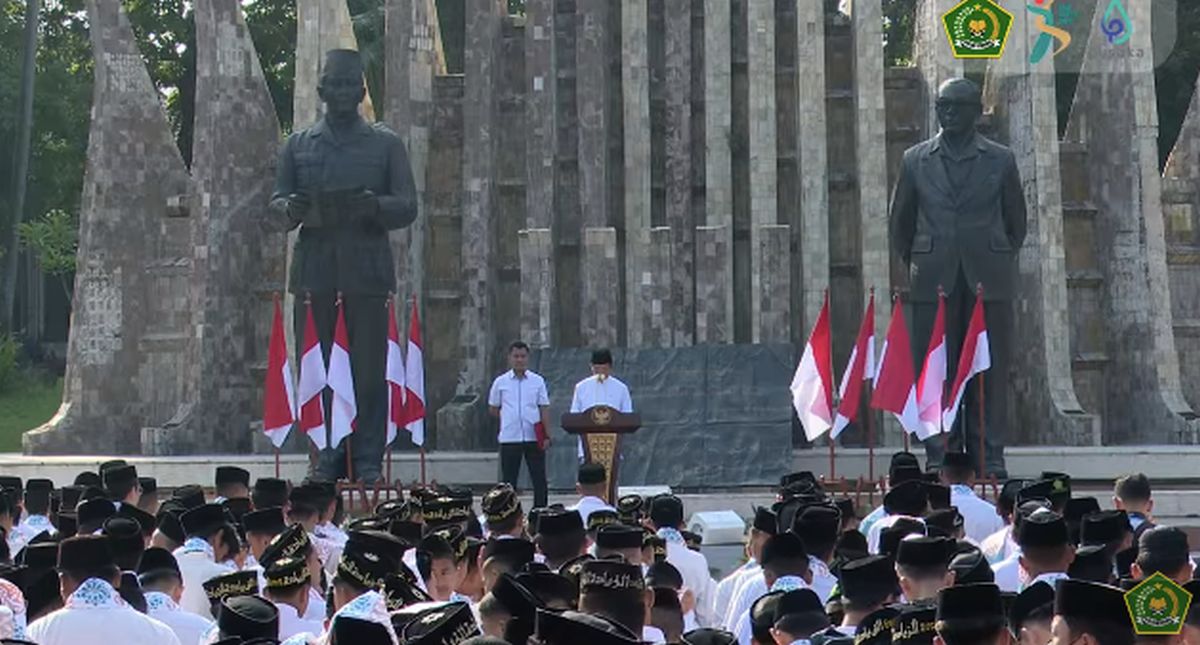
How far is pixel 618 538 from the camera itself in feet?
35.4

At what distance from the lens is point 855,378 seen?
70.2 feet

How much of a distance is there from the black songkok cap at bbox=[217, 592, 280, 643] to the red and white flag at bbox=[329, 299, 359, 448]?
12240 mm

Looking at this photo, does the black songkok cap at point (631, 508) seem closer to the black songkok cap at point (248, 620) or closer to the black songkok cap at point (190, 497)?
the black songkok cap at point (190, 497)

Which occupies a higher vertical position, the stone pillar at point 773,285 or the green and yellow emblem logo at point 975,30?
the green and yellow emblem logo at point 975,30

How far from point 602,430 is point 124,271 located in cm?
1026

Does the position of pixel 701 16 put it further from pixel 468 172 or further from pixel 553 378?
pixel 553 378

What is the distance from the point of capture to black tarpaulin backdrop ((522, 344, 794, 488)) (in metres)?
23.9

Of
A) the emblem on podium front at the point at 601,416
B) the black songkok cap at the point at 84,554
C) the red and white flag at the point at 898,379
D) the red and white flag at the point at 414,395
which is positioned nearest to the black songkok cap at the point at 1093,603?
the black songkok cap at the point at 84,554

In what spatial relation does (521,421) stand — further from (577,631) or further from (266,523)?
(577,631)

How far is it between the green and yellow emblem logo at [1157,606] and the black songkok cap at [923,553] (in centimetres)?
244

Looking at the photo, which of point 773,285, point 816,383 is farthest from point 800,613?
point 773,285

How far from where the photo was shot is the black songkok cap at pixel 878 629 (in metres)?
7.84

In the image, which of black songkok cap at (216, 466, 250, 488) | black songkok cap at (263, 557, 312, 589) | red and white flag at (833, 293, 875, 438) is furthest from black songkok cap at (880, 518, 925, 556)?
red and white flag at (833, 293, 875, 438)

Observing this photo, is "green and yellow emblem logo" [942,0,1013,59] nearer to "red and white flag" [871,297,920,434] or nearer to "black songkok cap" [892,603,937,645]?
"red and white flag" [871,297,920,434]
